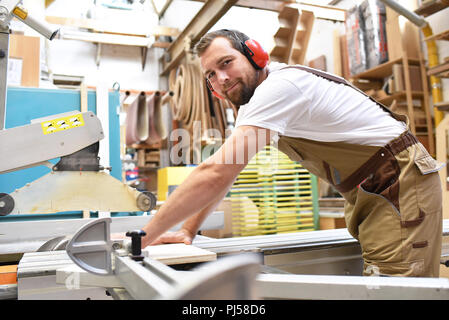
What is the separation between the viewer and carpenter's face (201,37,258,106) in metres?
1.34

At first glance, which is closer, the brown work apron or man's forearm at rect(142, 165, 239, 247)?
man's forearm at rect(142, 165, 239, 247)

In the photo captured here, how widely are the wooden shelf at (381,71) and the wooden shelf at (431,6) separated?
46 centimetres

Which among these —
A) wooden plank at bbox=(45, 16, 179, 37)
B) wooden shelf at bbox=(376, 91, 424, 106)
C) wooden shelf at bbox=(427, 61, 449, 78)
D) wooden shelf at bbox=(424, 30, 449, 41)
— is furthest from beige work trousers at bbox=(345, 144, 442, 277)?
wooden plank at bbox=(45, 16, 179, 37)

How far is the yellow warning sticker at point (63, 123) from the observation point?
4.42 ft

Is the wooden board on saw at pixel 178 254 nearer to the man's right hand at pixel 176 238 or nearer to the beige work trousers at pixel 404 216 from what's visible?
the man's right hand at pixel 176 238

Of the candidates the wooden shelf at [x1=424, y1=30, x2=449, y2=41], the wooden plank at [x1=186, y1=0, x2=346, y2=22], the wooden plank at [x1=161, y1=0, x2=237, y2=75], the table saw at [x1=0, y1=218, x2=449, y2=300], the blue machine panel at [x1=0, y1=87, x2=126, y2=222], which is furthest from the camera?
the wooden plank at [x1=161, y1=0, x2=237, y2=75]

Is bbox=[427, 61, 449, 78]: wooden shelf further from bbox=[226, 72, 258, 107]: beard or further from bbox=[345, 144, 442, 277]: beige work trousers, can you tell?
bbox=[226, 72, 258, 107]: beard

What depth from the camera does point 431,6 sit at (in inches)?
127

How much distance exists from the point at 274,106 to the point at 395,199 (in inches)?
20.4

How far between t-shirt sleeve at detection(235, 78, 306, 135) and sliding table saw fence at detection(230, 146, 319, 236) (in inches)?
97.5

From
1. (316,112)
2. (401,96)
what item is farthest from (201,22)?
(316,112)

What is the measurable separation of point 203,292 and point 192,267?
755 mm

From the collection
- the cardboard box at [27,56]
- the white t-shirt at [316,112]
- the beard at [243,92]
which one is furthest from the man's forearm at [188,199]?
the cardboard box at [27,56]
